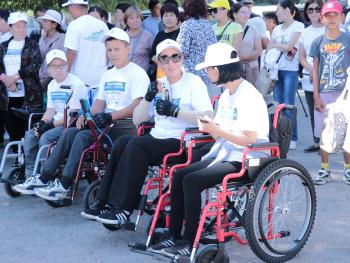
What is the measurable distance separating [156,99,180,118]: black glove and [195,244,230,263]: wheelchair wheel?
1222 millimetres

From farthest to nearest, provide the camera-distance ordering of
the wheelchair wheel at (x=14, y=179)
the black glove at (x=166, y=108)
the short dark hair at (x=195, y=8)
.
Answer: the short dark hair at (x=195, y=8) < the wheelchair wheel at (x=14, y=179) < the black glove at (x=166, y=108)

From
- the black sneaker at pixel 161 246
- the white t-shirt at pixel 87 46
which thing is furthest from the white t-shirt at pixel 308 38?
the black sneaker at pixel 161 246

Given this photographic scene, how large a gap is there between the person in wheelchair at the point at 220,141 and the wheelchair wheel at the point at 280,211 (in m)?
0.23

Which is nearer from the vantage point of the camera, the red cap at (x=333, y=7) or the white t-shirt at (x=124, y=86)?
the white t-shirt at (x=124, y=86)

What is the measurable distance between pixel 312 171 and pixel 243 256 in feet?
9.31

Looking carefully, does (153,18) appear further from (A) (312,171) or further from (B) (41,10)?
(A) (312,171)

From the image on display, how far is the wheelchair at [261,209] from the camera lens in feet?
15.4

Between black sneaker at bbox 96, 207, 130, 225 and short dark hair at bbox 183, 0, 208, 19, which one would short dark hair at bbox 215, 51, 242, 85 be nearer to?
black sneaker at bbox 96, 207, 130, 225

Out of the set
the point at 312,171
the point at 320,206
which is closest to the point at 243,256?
the point at 320,206

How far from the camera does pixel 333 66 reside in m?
7.38

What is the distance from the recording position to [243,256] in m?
5.18

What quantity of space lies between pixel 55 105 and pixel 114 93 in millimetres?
1004

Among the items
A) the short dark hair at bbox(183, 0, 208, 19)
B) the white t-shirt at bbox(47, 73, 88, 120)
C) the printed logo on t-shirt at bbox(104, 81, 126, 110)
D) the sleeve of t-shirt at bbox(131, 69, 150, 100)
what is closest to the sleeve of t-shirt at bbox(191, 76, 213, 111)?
the sleeve of t-shirt at bbox(131, 69, 150, 100)

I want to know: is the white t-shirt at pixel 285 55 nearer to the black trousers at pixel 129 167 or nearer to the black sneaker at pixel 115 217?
the black trousers at pixel 129 167
